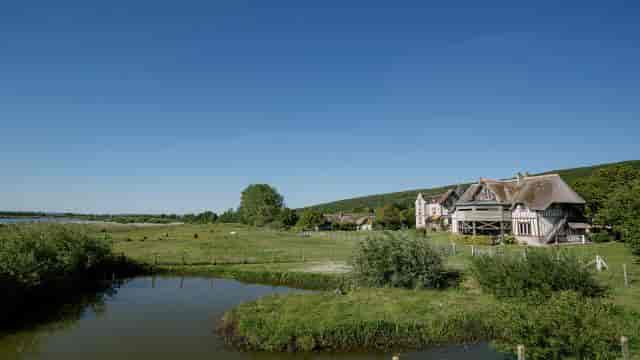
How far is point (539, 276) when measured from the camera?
21812 mm

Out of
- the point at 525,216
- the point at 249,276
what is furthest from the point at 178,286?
the point at 525,216

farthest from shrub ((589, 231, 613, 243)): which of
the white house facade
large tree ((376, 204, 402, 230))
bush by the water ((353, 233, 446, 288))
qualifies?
large tree ((376, 204, 402, 230))

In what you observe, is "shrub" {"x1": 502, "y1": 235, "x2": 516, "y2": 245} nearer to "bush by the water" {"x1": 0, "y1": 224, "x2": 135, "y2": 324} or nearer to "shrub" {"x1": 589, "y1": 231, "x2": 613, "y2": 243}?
"shrub" {"x1": 589, "y1": 231, "x2": 613, "y2": 243}

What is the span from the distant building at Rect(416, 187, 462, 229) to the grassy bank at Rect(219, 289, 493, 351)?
59.2 m

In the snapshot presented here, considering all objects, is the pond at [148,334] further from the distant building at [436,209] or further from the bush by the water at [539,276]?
the distant building at [436,209]

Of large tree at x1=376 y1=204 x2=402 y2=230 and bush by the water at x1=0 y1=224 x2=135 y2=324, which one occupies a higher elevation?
large tree at x1=376 y1=204 x2=402 y2=230

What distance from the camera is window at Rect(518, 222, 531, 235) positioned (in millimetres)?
52625

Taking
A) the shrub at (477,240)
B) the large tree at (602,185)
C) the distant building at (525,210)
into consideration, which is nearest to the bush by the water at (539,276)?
the shrub at (477,240)

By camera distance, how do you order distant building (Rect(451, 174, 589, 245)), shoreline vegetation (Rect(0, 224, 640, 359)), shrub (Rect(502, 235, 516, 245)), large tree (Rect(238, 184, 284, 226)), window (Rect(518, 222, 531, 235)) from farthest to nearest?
large tree (Rect(238, 184, 284, 226)), window (Rect(518, 222, 531, 235)), shrub (Rect(502, 235, 516, 245)), distant building (Rect(451, 174, 589, 245)), shoreline vegetation (Rect(0, 224, 640, 359))

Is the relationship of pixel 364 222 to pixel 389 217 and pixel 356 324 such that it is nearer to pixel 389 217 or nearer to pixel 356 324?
pixel 389 217

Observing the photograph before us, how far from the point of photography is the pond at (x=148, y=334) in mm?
17562

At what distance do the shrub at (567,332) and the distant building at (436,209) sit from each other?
66.8 meters

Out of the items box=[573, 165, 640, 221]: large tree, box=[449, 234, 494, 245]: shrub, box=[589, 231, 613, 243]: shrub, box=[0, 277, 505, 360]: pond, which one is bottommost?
box=[0, 277, 505, 360]: pond

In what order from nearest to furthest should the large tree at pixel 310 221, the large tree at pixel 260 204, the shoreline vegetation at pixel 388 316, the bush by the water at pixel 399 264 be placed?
the shoreline vegetation at pixel 388 316, the bush by the water at pixel 399 264, the large tree at pixel 310 221, the large tree at pixel 260 204
